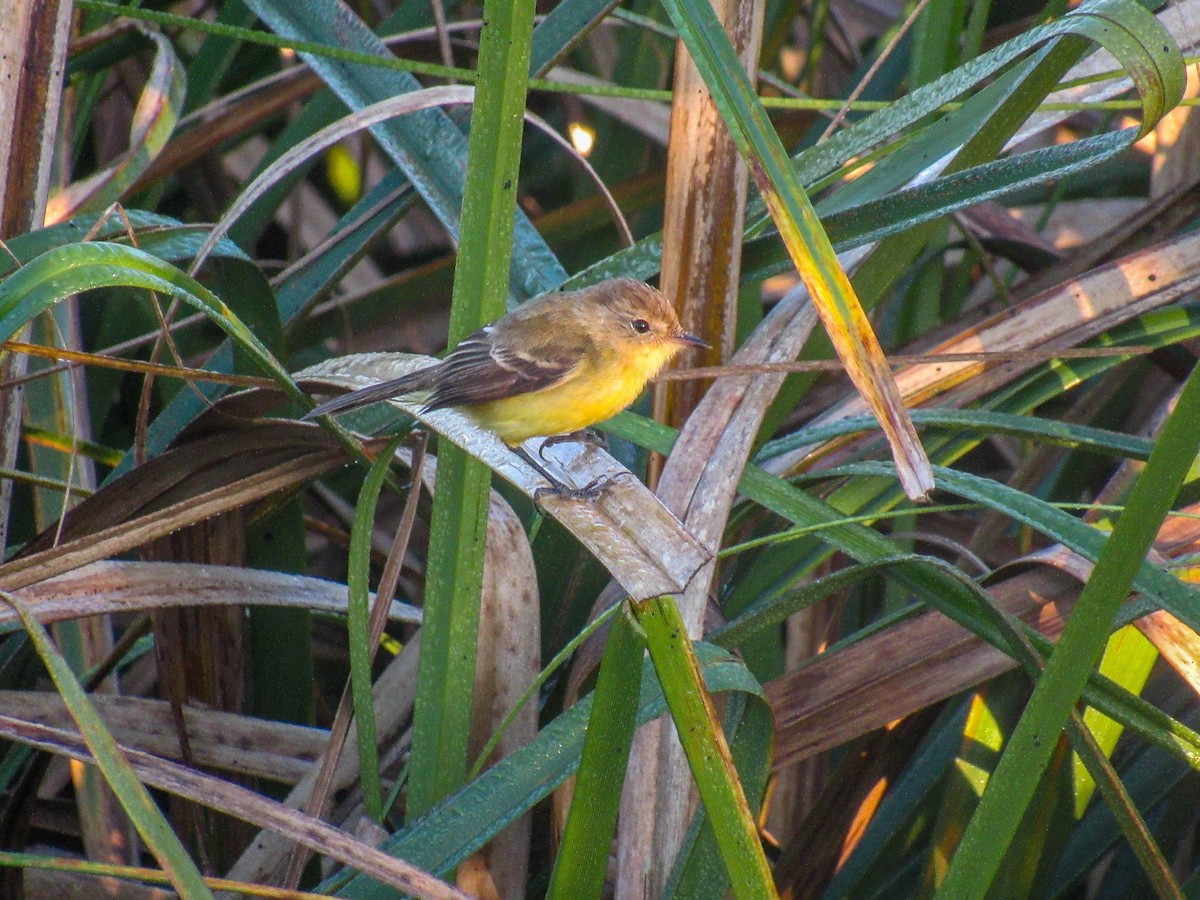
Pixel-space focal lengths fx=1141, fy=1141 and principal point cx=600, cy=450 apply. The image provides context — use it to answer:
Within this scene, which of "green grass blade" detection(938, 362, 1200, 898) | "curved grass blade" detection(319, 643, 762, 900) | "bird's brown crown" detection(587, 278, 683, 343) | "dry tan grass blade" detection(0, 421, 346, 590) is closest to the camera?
"green grass blade" detection(938, 362, 1200, 898)

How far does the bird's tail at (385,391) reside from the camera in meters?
2.28

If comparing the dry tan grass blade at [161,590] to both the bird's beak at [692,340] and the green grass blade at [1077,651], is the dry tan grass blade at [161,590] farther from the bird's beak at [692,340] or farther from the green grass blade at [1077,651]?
the green grass blade at [1077,651]

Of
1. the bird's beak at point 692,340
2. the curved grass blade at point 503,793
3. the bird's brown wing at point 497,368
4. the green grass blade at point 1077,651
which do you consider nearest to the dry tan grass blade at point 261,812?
the curved grass blade at point 503,793

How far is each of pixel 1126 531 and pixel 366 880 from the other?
1253mm

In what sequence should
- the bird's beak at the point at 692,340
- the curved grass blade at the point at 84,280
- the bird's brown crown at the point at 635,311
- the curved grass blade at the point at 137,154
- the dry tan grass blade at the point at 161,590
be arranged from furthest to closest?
the curved grass blade at the point at 137,154 → the bird's brown crown at the point at 635,311 → the bird's beak at the point at 692,340 → the dry tan grass blade at the point at 161,590 → the curved grass blade at the point at 84,280

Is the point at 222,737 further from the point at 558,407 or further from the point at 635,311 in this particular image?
the point at 635,311

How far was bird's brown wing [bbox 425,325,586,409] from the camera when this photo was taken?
97.6 inches

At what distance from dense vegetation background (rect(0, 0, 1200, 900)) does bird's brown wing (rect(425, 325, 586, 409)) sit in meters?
0.15

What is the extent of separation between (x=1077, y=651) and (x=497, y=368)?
1.67 metres

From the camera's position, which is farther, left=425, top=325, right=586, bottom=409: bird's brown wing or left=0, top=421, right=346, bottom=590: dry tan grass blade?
left=425, top=325, right=586, bottom=409: bird's brown wing

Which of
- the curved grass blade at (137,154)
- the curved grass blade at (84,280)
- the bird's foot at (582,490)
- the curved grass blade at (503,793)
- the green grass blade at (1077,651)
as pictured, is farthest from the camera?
the curved grass blade at (137,154)

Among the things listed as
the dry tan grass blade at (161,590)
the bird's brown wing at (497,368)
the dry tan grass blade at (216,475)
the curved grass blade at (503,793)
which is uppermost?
the bird's brown wing at (497,368)

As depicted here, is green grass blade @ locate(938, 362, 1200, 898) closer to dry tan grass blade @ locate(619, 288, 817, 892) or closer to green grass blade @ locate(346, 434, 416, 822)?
dry tan grass blade @ locate(619, 288, 817, 892)

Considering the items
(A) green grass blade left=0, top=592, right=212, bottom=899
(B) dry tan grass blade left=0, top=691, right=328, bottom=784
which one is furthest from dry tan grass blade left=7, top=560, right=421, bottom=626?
(A) green grass blade left=0, top=592, right=212, bottom=899
